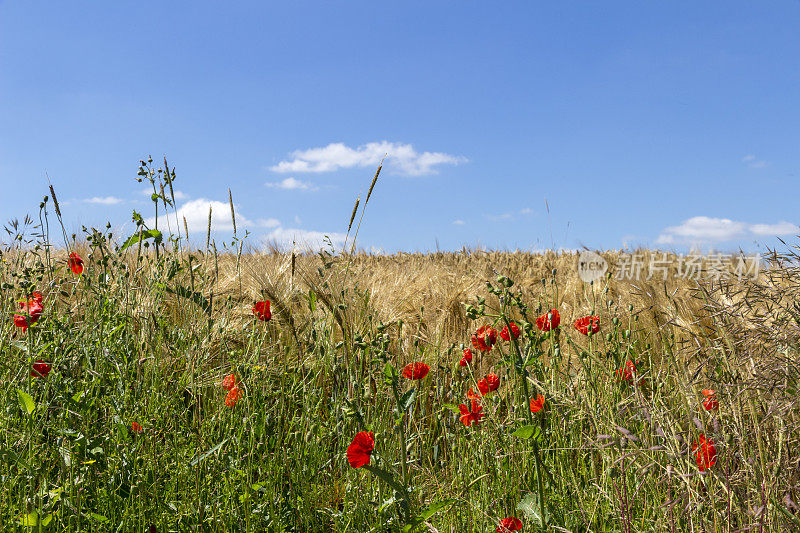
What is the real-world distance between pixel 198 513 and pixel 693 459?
1.27 metres

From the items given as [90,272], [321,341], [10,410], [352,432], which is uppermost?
[90,272]

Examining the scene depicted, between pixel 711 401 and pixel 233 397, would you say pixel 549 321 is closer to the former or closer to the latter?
pixel 711 401

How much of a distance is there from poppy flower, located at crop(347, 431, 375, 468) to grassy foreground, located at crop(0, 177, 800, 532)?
0.29 ft

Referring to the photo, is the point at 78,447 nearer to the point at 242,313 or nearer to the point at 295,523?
the point at 295,523

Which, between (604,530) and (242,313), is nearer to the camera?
(604,530)

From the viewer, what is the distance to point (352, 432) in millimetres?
1954

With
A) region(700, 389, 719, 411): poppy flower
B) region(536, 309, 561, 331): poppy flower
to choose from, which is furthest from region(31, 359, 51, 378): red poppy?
region(700, 389, 719, 411): poppy flower

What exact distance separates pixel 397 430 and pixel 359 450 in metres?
0.42

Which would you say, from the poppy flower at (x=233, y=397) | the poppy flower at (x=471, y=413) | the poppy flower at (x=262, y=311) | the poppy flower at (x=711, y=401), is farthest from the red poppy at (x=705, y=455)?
the poppy flower at (x=262, y=311)

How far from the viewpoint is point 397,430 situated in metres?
1.67

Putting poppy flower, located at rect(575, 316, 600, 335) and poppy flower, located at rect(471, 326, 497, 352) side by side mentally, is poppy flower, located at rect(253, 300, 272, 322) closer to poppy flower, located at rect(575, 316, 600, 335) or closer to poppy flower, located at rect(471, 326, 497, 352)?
poppy flower, located at rect(471, 326, 497, 352)

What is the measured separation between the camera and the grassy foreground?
1332 millimetres

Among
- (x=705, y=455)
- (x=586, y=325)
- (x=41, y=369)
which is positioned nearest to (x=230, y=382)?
(x=41, y=369)

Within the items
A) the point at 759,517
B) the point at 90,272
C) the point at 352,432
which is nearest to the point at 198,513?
the point at 352,432
